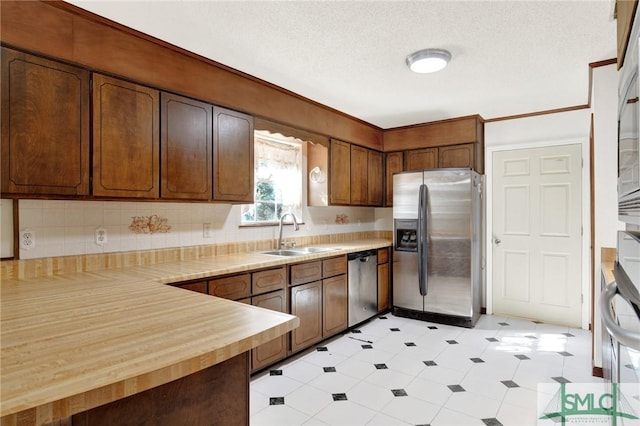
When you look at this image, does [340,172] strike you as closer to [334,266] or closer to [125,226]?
[334,266]

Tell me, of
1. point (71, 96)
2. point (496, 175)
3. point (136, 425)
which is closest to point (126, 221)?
point (71, 96)

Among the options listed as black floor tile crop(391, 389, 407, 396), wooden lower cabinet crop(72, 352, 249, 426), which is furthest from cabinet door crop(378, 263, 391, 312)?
wooden lower cabinet crop(72, 352, 249, 426)

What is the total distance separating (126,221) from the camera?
2.53 m

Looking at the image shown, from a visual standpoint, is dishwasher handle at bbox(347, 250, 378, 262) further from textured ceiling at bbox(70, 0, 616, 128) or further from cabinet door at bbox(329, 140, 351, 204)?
textured ceiling at bbox(70, 0, 616, 128)

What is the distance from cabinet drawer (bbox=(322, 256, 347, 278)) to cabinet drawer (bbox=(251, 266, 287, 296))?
565mm

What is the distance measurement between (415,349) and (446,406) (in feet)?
3.15

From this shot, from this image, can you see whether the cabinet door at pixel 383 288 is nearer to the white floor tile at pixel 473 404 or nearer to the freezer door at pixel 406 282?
the freezer door at pixel 406 282

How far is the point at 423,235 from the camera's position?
13.2ft

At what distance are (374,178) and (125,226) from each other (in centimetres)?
320

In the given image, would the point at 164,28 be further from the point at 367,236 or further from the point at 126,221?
the point at 367,236

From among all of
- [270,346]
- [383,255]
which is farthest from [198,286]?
[383,255]

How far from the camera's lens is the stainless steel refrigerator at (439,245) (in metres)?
3.88

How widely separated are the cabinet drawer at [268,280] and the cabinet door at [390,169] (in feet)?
8.37

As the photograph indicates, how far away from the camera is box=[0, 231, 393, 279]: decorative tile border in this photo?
2039 millimetres
